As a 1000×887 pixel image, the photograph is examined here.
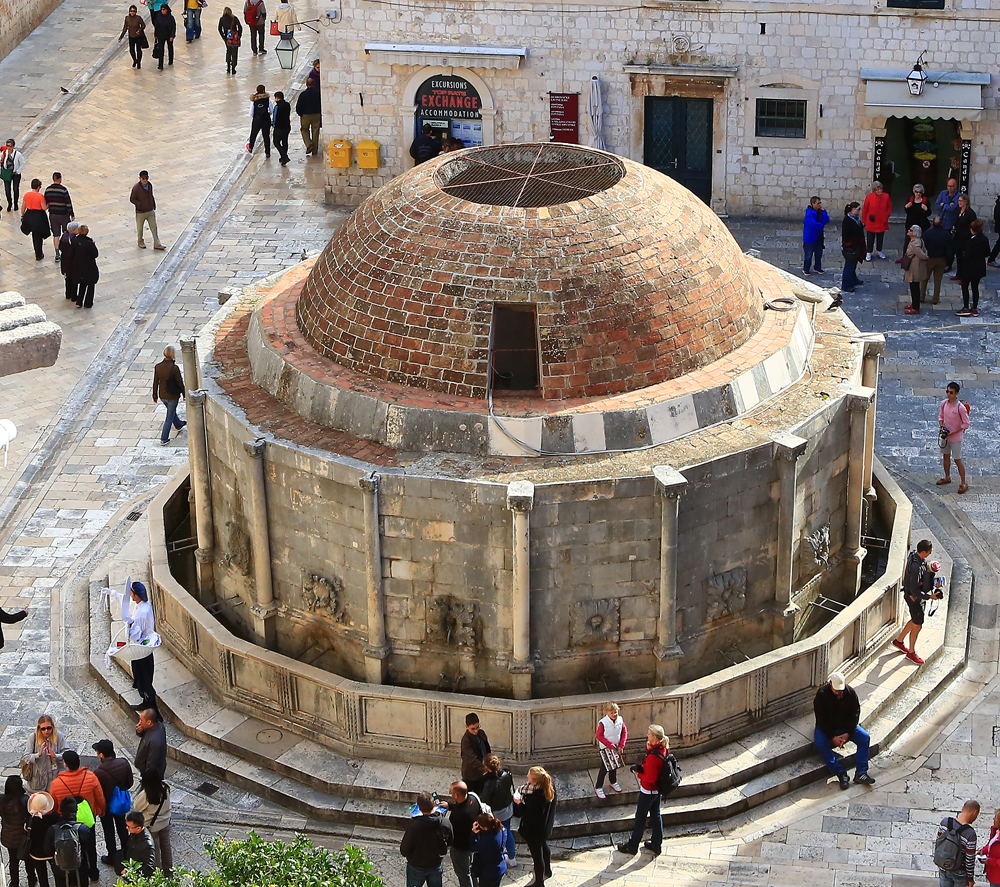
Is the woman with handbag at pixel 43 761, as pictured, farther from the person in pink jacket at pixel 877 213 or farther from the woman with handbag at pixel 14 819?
the person in pink jacket at pixel 877 213

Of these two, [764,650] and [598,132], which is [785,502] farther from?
[598,132]

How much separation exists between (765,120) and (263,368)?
18854 mm

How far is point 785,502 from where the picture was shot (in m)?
26.2

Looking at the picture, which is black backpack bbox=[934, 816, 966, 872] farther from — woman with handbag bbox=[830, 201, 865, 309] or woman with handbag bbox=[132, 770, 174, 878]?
woman with handbag bbox=[830, 201, 865, 309]

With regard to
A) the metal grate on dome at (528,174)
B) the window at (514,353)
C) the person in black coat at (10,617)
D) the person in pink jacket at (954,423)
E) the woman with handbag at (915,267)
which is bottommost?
the person in black coat at (10,617)

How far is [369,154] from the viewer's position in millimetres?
44156

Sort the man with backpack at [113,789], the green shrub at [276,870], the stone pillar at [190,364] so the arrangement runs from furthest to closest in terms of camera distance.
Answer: the stone pillar at [190,364] < the man with backpack at [113,789] < the green shrub at [276,870]

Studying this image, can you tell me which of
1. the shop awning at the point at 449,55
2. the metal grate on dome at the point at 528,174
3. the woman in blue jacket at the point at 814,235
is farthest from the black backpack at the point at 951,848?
the shop awning at the point at 449,55

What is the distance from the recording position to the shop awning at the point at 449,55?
140 feet

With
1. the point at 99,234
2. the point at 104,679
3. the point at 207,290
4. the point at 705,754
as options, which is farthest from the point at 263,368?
the point at 99,234

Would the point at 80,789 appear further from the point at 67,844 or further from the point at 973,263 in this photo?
the point at 973,263

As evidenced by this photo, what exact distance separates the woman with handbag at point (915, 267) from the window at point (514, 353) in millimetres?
Result: 14371

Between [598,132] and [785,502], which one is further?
[598,132]

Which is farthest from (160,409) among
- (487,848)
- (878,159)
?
(878,159)
